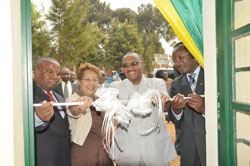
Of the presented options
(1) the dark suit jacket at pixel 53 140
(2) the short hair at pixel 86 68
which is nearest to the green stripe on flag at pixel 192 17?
(2) the short hair at pixel 86 68

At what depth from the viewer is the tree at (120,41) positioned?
182cm

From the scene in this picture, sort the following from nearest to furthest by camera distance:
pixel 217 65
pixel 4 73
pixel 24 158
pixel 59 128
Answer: pixel 4 73
pixel 24 158
pixel 217 65
pixel 59 128

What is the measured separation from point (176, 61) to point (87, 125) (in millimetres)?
1004

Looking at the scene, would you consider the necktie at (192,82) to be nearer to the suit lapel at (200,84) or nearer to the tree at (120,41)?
the suit lapel at (200,84)

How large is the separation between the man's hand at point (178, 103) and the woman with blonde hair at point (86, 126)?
25.8 inches

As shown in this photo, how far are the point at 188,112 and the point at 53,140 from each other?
1.21 m

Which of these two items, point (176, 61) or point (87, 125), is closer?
point (87, 125)

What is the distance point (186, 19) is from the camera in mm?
1482

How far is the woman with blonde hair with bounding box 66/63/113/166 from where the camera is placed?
5.66ft

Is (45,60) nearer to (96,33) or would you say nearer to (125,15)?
(96,33)

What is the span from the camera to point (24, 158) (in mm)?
1013

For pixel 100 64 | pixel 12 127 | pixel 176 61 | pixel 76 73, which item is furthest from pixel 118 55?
pixel 12 127

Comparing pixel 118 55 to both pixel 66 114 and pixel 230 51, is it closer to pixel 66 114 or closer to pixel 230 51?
pixel 66 114

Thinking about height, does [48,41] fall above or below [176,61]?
above
